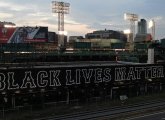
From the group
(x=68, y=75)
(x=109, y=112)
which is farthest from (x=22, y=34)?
(x=109, y=112)

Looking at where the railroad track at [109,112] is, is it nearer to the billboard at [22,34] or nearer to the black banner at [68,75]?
the black banner at [68,75]

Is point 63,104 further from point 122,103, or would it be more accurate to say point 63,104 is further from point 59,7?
point 59,7

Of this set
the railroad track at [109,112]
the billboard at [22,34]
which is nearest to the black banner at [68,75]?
the railroad track at [109,112]

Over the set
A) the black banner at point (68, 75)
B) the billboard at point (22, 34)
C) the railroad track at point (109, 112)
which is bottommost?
the railroad track at point (109, 112)

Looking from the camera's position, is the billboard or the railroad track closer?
the railroad track

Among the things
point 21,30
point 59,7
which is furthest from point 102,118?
point 59,7

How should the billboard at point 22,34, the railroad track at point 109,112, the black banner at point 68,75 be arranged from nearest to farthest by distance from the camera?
the railroad track at point 109,112 → the black banner at point 68,75 → the billboard at point 22,34

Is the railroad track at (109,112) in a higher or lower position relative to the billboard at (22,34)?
lower

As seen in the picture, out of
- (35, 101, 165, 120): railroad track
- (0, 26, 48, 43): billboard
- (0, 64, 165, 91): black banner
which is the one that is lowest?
(35, 101, 165, 120): railroad track

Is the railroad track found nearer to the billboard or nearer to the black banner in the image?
the black banner

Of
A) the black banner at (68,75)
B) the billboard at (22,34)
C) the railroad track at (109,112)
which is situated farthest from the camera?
the billboard at (22,34)

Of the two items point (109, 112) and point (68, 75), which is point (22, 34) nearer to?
point (68, 75)

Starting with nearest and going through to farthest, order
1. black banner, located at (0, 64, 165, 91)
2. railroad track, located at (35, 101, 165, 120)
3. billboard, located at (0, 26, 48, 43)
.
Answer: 1. railroad track, located at (35, 101, 165, 120)
2. black banner, located at (0, 64, 165, 91)
3. billboard, located at (0, 26, 48, 43)

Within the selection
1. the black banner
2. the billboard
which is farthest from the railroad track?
the billboard
